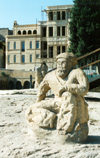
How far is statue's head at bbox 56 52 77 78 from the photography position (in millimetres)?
5562

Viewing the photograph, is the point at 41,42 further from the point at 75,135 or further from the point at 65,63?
the point at 75,135

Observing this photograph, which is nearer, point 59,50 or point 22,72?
point 22,72

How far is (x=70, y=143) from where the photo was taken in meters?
5.22

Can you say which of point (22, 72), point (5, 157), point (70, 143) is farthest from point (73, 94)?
point (22, 72)

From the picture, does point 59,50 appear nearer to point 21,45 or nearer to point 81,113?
point 21,45

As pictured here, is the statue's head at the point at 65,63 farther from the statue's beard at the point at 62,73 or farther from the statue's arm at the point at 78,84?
the statue's arm at the point at 78,84

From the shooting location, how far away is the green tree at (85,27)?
31.2 meters

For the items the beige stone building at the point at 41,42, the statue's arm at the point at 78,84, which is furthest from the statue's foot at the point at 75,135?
the beige stone building at the point at 41,42

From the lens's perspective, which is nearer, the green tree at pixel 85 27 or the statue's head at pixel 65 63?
the statue's head at pixel 65 63

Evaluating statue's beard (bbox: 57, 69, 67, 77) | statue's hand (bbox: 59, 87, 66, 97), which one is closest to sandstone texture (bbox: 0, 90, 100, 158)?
statue's hand (bbox: 59, 87, 66, 97)

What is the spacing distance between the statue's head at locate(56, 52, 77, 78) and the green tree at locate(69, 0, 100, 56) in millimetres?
25335

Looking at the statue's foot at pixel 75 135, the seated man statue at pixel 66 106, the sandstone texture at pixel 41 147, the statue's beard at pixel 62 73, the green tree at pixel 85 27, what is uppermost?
the green tree at pixel 85 27

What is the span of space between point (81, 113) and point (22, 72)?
48.5 metres

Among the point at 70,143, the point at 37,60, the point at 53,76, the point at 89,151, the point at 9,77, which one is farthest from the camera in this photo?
the point at 37,60
